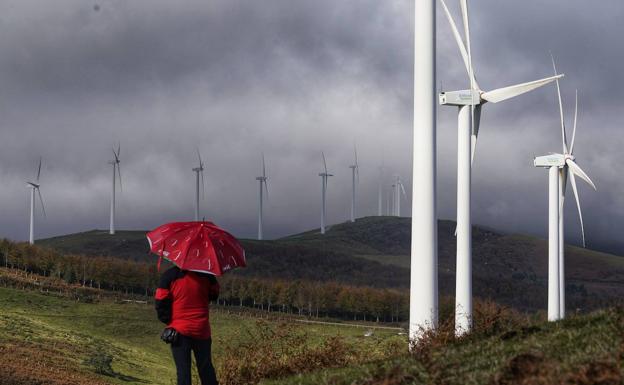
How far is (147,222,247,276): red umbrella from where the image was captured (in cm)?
1574

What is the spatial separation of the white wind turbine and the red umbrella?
32.1 m

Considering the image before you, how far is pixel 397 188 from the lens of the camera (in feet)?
591

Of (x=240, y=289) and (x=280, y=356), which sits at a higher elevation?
(x=280, y=356)

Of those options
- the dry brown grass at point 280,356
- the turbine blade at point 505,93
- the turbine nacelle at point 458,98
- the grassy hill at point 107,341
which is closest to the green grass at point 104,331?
the grassy hill at point 107,341

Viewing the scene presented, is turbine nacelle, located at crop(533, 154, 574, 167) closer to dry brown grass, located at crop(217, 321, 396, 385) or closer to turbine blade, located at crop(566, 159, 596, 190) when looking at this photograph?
turbine blade, located at crop(566, 159, 596, 190)

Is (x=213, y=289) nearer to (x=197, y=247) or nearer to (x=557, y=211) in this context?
(x=197, y=247)

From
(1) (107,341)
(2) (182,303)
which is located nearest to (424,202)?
(2) (182,303)

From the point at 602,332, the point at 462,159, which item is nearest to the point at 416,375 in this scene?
the point at 602,332

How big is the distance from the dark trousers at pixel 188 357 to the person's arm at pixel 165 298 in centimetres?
50

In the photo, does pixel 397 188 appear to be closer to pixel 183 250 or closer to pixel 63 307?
pixel 63 307

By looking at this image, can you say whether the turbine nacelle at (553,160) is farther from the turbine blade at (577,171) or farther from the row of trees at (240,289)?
the row of trees at (240,289)

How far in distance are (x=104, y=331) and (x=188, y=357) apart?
9526 centimetres

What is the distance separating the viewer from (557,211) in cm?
4800

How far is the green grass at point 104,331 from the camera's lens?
5659cm
